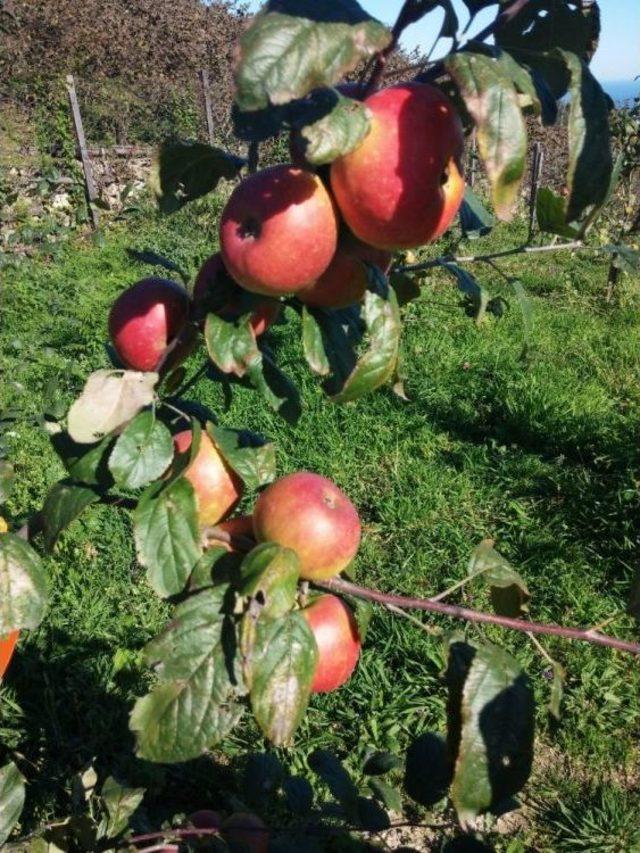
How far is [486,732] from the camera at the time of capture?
2.28ft

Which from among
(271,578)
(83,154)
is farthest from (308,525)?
(83,154)

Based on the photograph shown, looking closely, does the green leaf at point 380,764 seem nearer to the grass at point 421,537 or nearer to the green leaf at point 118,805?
the grass at point 421,537

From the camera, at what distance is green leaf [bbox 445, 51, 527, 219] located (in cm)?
52

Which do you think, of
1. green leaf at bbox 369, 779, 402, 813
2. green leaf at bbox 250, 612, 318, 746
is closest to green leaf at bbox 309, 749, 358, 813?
green leaf at bbox 369, 779, 402, 813

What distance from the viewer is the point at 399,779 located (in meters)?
1.92

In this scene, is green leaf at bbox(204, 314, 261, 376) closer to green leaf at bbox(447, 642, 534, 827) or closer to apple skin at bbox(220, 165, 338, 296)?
apple skin at bbox(220, 165, 338, 296)

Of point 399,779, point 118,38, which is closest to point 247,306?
point 399,779

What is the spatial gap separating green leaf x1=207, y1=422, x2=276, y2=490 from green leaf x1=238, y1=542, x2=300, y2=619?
130 mm

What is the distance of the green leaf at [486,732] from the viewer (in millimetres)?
685

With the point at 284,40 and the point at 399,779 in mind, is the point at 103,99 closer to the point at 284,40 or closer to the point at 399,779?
the point at 399,779

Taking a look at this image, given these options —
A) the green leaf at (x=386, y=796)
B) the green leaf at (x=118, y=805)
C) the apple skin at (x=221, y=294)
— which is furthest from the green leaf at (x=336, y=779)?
the apple skin at (x=221, y=294)

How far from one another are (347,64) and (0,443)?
1.94 metres

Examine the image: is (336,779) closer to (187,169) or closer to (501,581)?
(501,581)

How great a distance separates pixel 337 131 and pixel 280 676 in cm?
45
